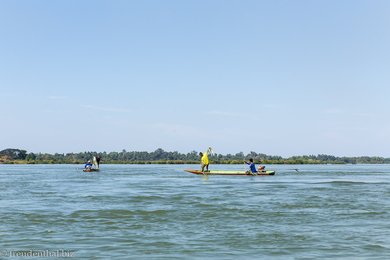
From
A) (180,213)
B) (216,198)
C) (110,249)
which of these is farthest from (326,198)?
(110,249)

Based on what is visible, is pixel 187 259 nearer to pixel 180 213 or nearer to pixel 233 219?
pixel 233 219

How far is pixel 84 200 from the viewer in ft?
82.2

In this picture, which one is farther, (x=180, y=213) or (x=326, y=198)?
(x=326, y=198)

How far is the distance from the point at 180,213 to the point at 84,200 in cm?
693

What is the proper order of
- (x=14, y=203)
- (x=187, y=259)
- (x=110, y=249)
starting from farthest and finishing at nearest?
(x=14, y=203) → (x=110, y=249) → (x=187, y=259)

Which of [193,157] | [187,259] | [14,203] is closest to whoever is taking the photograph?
[187,259]

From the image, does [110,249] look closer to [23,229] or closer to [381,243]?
[23,229]

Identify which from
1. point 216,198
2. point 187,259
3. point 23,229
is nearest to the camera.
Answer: point 187,259

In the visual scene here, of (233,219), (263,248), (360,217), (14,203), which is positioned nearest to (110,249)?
(263,248)

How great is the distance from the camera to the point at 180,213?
65.3 feet

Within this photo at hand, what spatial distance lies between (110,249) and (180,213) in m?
7.20

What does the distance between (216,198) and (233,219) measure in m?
7.71

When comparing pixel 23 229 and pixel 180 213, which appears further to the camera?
pixel 180 213

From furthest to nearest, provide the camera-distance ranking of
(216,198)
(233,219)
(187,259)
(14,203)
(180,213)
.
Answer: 1. (216,198)
2. (14,203)
3. (180,213)
4. (233,219)
5. (187,259)
